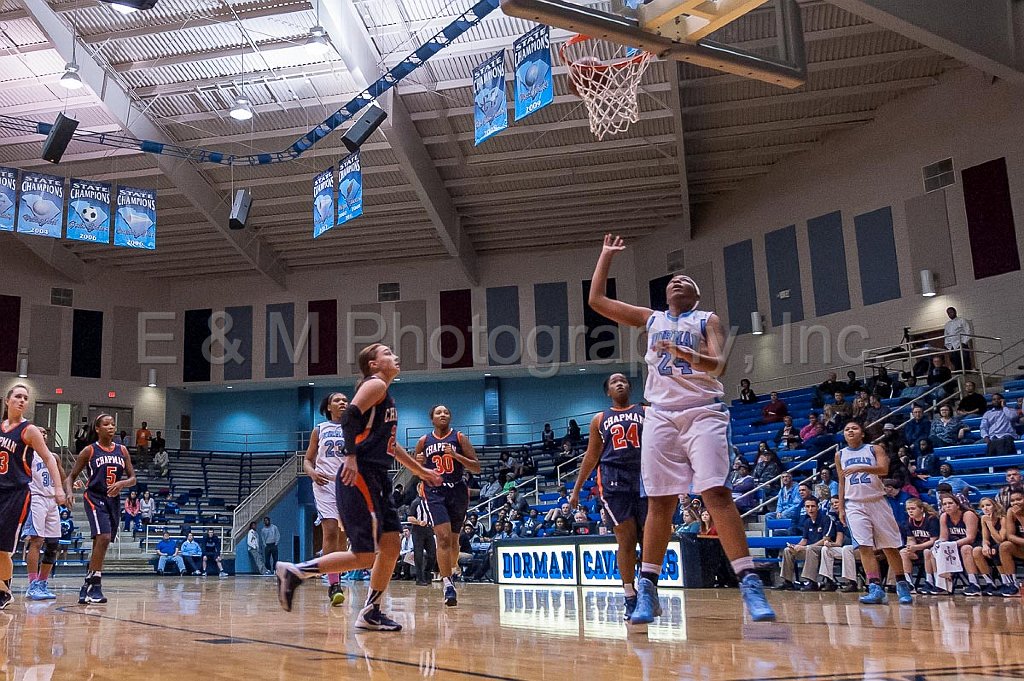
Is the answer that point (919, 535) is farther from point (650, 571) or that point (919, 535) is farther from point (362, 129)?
point (362, 129)

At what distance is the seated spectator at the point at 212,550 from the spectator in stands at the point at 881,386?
1584 centimetres

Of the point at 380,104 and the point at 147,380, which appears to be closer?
the point at 380,104

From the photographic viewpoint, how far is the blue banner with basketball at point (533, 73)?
1401 cm

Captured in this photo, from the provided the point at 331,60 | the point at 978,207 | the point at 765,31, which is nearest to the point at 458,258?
the point at 331,60

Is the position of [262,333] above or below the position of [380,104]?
below

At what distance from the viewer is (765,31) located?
29.3 ft

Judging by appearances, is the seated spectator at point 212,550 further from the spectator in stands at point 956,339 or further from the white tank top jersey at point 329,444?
the spectator in stands at point 956,339

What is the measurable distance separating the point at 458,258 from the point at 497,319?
293 cm

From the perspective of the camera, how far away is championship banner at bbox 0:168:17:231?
61.2ft

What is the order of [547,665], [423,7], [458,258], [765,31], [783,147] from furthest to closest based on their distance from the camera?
[458,258] → [783,147] → [423,7] → [765,31] → [547,665]

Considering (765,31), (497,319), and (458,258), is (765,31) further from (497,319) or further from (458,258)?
(497,319)

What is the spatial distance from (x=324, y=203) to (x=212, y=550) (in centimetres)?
985

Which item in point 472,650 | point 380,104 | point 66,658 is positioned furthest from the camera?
point 380,104

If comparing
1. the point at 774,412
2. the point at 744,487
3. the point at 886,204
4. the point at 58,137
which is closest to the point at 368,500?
the point at 744,487
